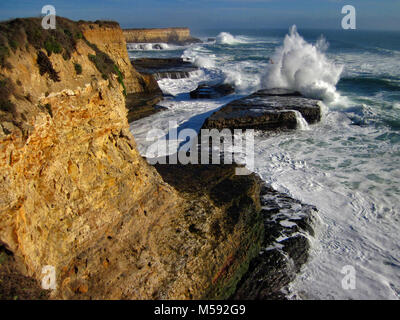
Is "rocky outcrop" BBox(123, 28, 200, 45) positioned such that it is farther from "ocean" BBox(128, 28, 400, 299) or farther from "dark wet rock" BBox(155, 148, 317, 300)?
"dark wet rock" BBox(155, 148, 317, 300)

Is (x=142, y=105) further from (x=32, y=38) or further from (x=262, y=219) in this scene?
(x=32, y=38)


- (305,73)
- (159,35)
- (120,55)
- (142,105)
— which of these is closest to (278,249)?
(142,105)

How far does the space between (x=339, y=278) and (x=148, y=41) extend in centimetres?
6800

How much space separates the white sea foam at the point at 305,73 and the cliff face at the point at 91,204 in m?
16.1

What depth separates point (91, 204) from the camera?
14.2 ft

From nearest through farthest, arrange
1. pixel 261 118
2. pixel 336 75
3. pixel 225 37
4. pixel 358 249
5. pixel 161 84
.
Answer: pixel 358 249 → pixel 261 118 → pixel 336 75 → pixel 161 84 → pixel 225 37

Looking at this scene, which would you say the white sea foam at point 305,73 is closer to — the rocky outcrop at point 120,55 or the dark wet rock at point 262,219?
the rocky outcrop at point 120,55

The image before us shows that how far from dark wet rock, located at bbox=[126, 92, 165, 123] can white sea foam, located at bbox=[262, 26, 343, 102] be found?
799cm

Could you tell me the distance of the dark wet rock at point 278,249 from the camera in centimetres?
553

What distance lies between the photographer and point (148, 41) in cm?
6681

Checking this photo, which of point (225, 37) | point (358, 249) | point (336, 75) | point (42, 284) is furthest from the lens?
point (225, 37)

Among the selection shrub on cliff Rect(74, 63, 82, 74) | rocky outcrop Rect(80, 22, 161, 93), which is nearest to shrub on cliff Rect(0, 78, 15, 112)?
shrub on cliff Rect(74, 63, 82, 74)
